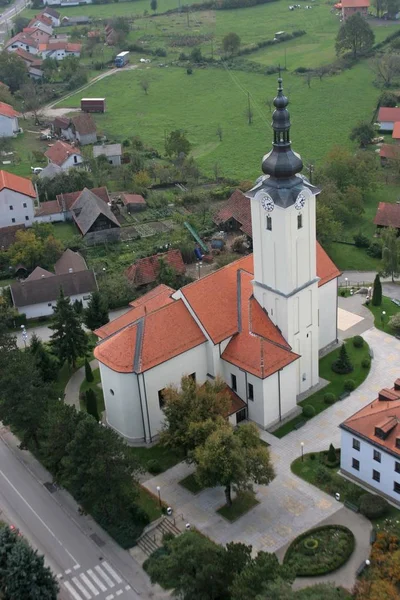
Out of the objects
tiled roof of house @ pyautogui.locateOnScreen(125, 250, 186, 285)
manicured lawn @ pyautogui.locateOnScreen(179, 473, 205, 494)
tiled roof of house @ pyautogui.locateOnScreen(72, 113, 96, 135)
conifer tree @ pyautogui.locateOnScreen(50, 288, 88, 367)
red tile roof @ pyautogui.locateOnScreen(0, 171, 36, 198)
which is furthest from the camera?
tiled roof of house @ pyautogui.locateOnScreen(72, 113, 96, 135)

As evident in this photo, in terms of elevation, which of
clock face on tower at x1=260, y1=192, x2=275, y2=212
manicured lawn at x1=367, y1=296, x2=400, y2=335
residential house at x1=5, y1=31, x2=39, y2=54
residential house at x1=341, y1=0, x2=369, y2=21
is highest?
clock face on tower at x1=260, y1=192, x2=275, y2=212

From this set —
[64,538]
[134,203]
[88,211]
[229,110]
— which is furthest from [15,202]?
[229,110]

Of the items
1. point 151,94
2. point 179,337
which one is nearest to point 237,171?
point 151,94

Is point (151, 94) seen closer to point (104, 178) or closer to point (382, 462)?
point (104, 178)

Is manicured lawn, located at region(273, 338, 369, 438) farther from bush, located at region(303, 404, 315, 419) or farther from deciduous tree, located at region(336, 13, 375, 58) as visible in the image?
deciduous tree, located at region(336, 13, 375, 58)

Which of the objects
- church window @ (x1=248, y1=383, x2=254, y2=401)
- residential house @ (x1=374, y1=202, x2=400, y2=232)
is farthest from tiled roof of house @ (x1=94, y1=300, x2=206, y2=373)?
residential house @ (x1=374, y1=202, x2=400, y2=232)

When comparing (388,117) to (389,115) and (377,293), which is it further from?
(377,293)

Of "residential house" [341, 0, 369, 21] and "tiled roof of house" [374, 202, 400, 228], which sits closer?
"tiled roof of house" [374, 202, 400, 228]
